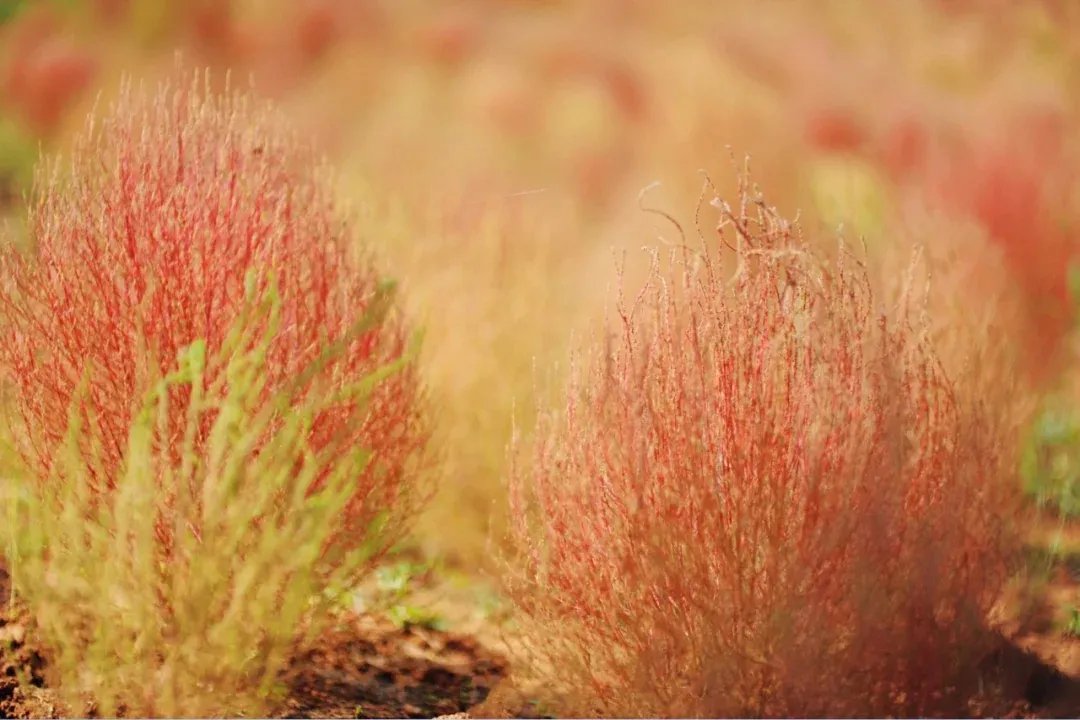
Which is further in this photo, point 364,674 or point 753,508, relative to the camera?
point 364,674

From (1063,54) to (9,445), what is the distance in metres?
15.0

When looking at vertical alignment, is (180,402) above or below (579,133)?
below

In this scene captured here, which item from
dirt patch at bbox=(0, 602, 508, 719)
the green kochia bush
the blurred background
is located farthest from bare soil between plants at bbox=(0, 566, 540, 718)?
the blurred background

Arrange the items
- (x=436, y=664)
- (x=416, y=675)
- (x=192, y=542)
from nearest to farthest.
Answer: (x=192, y=542)
(x=416, y=675)
(x=436, y=664)

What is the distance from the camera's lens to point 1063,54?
14.6 m

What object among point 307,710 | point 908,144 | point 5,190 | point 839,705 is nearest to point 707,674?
point 839,705

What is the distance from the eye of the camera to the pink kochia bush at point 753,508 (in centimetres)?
275

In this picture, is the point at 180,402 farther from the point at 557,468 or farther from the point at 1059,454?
the point at 1059,454

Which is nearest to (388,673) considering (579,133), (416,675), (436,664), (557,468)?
(416,675)

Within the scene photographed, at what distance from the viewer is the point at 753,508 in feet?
8.97

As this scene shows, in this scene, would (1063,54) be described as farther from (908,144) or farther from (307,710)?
(307,710)

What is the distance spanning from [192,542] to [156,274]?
777 millimetres

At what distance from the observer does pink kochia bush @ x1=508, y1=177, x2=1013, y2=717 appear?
108 inches

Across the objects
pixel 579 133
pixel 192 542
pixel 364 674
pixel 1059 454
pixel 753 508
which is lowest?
pixel 364 674
